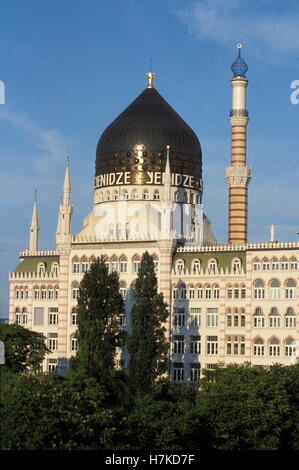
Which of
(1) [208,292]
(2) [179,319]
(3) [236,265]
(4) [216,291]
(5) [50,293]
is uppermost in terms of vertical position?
(3) [236,265]

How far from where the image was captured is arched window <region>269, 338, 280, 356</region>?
399ft

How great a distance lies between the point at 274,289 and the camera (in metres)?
122

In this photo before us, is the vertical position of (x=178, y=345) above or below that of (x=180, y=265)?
below

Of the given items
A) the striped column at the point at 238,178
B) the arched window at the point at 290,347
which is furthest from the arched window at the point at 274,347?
the striped column at the point at 238,178

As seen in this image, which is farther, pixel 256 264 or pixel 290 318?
pixel 256 264

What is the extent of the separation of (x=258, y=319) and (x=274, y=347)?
3.81 metres

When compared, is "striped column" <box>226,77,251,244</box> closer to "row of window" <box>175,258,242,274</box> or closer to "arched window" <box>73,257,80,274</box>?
"row of window" <box>175,258,242,274</box>

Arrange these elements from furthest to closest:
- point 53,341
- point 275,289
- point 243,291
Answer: point 53,341, point 243,291, point 275,289

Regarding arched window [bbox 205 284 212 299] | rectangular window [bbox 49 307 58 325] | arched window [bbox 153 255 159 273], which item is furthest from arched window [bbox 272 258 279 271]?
rectangular window [bbox 49 307 58 325]

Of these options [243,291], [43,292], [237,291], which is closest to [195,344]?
[237,291]

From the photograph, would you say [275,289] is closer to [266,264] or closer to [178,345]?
[266,264]

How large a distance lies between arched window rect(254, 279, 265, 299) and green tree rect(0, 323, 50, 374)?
1003 inches

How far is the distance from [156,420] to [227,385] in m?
12.7

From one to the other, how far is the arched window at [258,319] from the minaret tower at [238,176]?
12.2 meters
